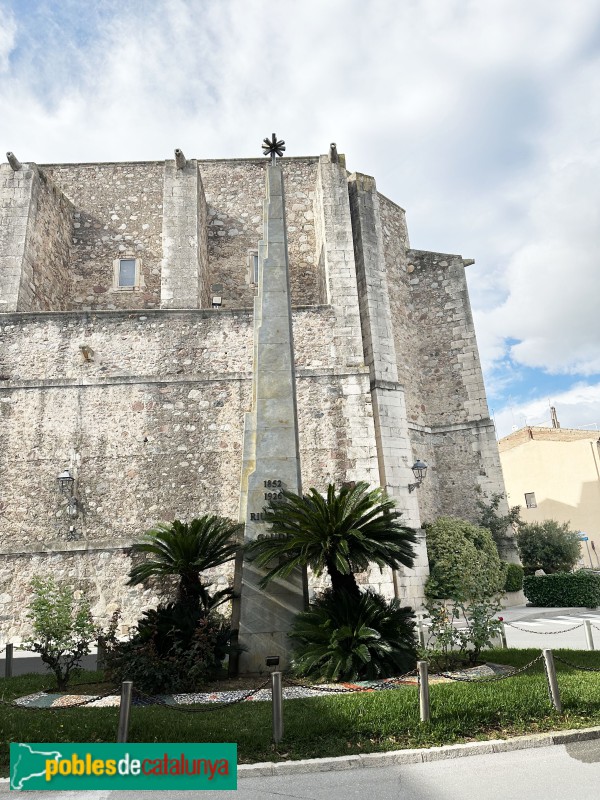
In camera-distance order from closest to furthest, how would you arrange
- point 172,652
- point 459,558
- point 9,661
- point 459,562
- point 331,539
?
point 172,652
point 331,539
point 9,661
point 459,562
point 459,558

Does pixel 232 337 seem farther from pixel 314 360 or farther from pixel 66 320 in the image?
pixel 66 320

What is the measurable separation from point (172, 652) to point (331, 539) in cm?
248

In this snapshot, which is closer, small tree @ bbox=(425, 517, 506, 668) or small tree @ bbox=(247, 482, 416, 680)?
small tree @ bbox=(247, 482, 416, 680)

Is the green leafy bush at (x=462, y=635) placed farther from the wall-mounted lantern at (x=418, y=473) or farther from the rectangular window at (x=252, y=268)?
the rectangular window at (x=252, y=268)

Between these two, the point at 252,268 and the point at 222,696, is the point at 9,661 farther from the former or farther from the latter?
the point at 252,268

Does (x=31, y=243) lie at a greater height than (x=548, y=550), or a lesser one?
greater

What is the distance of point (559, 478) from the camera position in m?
33.5

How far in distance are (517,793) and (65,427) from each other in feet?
41.5

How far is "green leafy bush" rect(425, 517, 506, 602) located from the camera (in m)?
14.6

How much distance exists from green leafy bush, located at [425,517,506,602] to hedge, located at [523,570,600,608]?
2.52 m

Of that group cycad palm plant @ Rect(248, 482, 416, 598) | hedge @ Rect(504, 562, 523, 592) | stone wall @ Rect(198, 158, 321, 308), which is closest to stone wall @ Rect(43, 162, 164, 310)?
stone wall @ Rect(198, 158, 321, 308)

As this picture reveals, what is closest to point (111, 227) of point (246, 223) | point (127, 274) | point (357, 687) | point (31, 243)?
point (127, 274)

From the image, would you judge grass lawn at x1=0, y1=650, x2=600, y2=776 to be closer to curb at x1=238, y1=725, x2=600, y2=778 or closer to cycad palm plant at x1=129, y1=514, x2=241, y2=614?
curb at x1=238, y1=725, x2=600, y2=778


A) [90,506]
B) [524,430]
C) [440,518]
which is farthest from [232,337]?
[524,430]
